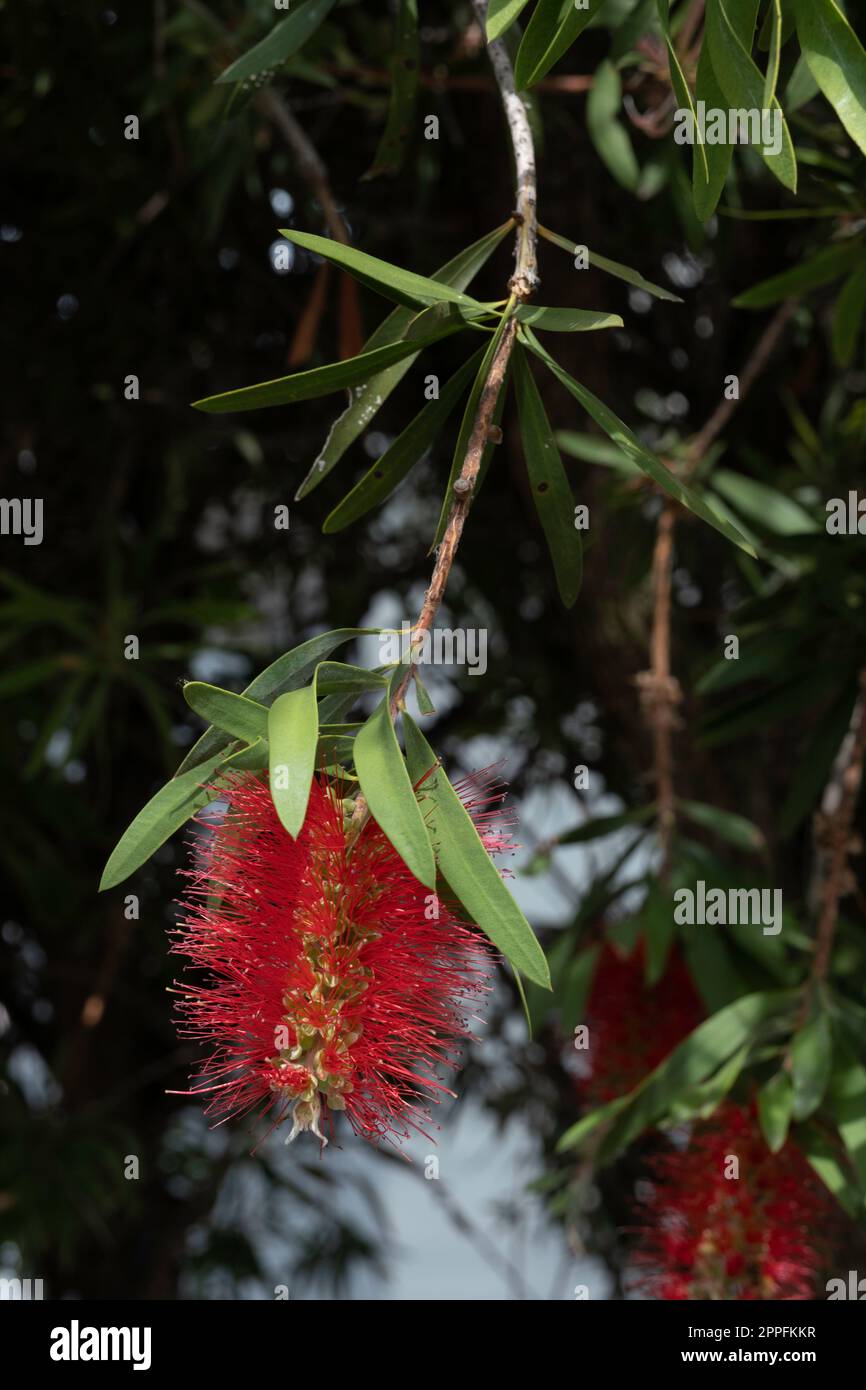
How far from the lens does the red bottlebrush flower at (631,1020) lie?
141 cm

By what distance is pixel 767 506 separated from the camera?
1.53m

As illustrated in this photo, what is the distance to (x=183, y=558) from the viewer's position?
2.39 meters

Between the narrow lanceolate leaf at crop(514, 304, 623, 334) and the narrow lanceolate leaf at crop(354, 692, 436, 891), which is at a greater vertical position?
the narrow lanceolate leaf at crop(514, 304, 623, 334)

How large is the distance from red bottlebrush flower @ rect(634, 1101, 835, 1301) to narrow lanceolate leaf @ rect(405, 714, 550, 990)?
66 centimetres

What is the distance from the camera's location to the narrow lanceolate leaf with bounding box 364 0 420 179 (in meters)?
1.06

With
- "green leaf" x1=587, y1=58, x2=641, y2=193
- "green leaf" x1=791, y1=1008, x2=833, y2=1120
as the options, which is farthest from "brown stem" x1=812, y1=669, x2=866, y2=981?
"green leaf" x1=587, y1=58, x2=641, y2=193

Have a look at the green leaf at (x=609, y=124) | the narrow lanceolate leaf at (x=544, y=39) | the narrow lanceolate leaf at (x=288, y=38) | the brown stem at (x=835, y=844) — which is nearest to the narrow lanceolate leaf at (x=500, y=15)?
the narrow lanceolate leaf at (x=544, y=39)

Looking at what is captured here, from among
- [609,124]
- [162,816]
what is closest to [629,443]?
[162,816]

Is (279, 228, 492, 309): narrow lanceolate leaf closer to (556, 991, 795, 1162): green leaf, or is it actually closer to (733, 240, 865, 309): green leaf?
(733, 240, 865, 309): green leaf

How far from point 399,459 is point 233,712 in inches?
8.1

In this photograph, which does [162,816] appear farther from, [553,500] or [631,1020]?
[631,1020]

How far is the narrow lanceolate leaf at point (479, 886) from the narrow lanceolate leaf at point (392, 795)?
0.02m

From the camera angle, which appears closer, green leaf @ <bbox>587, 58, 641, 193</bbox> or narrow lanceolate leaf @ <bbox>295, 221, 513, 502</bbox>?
narrow lanceolate leaf @ <bbox>295, 221, 513, 502</bbox>

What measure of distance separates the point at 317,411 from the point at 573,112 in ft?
1.86
